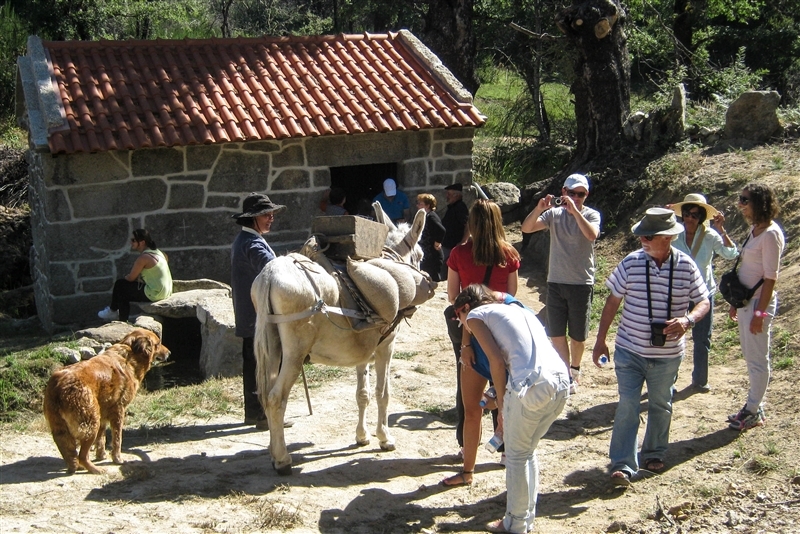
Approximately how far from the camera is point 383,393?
6.75 m

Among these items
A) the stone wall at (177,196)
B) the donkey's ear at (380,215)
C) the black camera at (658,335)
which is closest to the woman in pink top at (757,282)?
the black camera at (658,335)

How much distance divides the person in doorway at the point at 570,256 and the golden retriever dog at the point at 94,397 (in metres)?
3.19

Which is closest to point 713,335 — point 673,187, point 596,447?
point 596,447

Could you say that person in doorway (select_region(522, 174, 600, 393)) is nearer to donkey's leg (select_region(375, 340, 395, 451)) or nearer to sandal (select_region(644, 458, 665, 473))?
sandal (select_region(644, 458, 665, 473))

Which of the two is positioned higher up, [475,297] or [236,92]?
[236,92]

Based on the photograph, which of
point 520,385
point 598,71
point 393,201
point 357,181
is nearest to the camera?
point 520,385

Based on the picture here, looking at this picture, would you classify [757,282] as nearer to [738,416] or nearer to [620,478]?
[738,416]

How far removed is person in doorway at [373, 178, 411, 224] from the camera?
11383 mm

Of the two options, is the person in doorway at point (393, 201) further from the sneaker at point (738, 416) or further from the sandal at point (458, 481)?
the sandal at point (458, 481)

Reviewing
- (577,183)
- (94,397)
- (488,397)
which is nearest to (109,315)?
(94,397)

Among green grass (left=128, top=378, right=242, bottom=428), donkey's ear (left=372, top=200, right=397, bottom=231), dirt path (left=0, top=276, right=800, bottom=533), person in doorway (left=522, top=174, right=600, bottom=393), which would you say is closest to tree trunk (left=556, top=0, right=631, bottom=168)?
person in doorway (left=522, top=174, right=600, bottom=393)

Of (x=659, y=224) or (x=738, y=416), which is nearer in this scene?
(x=659, y=224)

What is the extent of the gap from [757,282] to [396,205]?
580 cm

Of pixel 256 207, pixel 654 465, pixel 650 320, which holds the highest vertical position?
pixel 256 207
